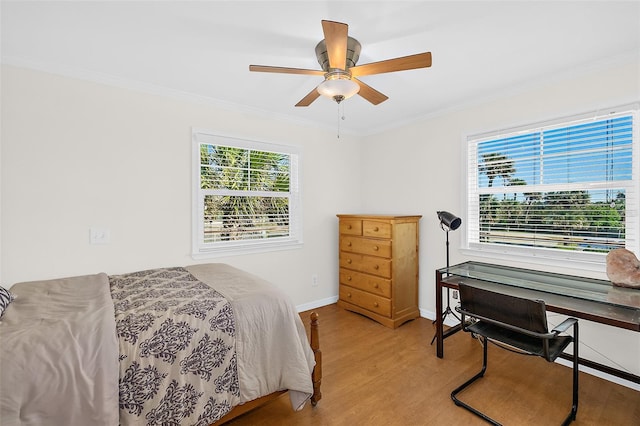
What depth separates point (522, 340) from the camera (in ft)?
5.99

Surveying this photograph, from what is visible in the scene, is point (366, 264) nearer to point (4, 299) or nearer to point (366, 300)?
point (366, 300)

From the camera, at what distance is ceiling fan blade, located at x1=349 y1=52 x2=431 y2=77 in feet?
5.29

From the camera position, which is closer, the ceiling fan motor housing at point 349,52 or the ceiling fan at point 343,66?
the ceiling fan at point 343,66

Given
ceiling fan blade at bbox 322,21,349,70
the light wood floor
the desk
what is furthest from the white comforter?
the desk

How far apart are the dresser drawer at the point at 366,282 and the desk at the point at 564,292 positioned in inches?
26.8

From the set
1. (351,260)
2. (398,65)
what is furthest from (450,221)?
(398,65)

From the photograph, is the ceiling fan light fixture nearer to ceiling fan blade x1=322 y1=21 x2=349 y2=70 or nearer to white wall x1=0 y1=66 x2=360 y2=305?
ceiling fan blade x1=322 y1=21 x2=349 y2=70

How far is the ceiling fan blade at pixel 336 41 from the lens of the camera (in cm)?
142

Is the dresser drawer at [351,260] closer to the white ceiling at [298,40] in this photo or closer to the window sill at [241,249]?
the window sill at [241,249]

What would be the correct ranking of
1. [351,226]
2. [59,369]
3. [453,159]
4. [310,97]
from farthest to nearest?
[351,226] → [453,159] → [310,97] → [59,369]

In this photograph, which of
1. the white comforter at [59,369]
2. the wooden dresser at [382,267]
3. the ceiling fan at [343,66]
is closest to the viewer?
the white comforter at [59,369]

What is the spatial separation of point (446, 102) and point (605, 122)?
1255 millimetres

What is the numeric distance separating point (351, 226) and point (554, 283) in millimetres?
2003

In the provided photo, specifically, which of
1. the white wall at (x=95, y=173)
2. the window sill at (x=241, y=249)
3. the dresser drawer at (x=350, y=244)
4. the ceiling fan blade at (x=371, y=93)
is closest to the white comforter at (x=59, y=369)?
the white wall at (x=95, y=173)
